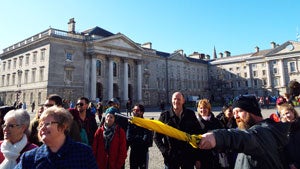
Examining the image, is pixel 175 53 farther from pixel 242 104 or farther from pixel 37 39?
pixel 242 104

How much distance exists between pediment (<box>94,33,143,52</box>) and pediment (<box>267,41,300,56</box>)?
36282 millimetres

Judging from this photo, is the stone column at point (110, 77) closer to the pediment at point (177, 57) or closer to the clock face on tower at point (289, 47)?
the pediment at point (177, 57)

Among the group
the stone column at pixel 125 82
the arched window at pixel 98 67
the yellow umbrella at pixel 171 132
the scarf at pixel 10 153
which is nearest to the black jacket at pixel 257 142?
the yellow umbrella at pixel 171 132

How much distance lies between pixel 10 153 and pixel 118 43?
40876mm

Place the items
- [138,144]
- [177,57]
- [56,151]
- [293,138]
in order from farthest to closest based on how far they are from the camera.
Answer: [177,57], [138,144], [293,138], [56,151]

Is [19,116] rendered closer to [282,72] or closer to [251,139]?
[251,139]

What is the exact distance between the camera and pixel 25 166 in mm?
2357

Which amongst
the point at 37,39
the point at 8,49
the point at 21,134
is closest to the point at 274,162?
the point at 21,134

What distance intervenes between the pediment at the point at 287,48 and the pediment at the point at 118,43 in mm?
36282

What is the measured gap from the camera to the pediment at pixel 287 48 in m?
57.1

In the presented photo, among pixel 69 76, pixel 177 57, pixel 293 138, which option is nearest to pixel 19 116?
pixel 293 138

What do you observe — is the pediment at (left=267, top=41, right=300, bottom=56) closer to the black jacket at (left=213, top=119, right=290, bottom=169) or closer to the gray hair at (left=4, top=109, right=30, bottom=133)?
the black jacket at (left=213, top=119, right=290, bottom=169)

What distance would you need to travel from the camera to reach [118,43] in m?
42.7

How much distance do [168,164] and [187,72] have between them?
5735 cm
